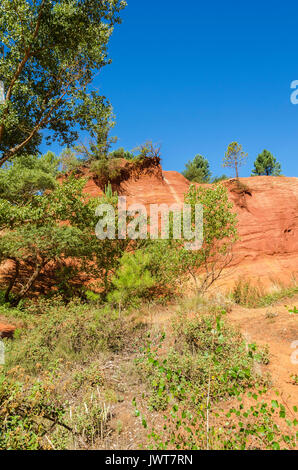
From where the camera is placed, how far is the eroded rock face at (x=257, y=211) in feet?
67.4

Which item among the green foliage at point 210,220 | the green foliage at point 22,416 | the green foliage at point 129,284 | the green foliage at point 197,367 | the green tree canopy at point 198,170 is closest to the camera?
the green foliage at point 22,416

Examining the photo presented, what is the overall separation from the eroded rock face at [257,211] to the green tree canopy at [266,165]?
26.8 ft

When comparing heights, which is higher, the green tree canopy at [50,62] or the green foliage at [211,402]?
the green tree canopy at [50,62]

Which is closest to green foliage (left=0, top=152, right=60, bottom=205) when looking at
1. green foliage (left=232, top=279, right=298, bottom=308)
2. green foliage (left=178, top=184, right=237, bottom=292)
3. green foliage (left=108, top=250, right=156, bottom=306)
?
green foliage (left=108, top=250, right=156, bottom=306)

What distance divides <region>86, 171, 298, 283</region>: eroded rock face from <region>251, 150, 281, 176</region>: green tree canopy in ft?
26.8

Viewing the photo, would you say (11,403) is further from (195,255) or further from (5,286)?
(5,286)

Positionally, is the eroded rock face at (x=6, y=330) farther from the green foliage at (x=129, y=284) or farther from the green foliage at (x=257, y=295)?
the green foliage at (x=257, y=295)

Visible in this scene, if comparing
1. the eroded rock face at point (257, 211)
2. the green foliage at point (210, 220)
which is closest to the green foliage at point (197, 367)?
the green foliage at point (210, 220)

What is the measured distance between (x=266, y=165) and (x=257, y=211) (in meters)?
12.9

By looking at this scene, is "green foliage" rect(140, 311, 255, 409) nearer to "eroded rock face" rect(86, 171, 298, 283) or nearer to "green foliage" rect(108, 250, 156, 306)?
"green foliage" rect(108, 250, 156, 306)

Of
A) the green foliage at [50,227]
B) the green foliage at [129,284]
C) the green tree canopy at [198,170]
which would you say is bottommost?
the green foliage at [129,284]
